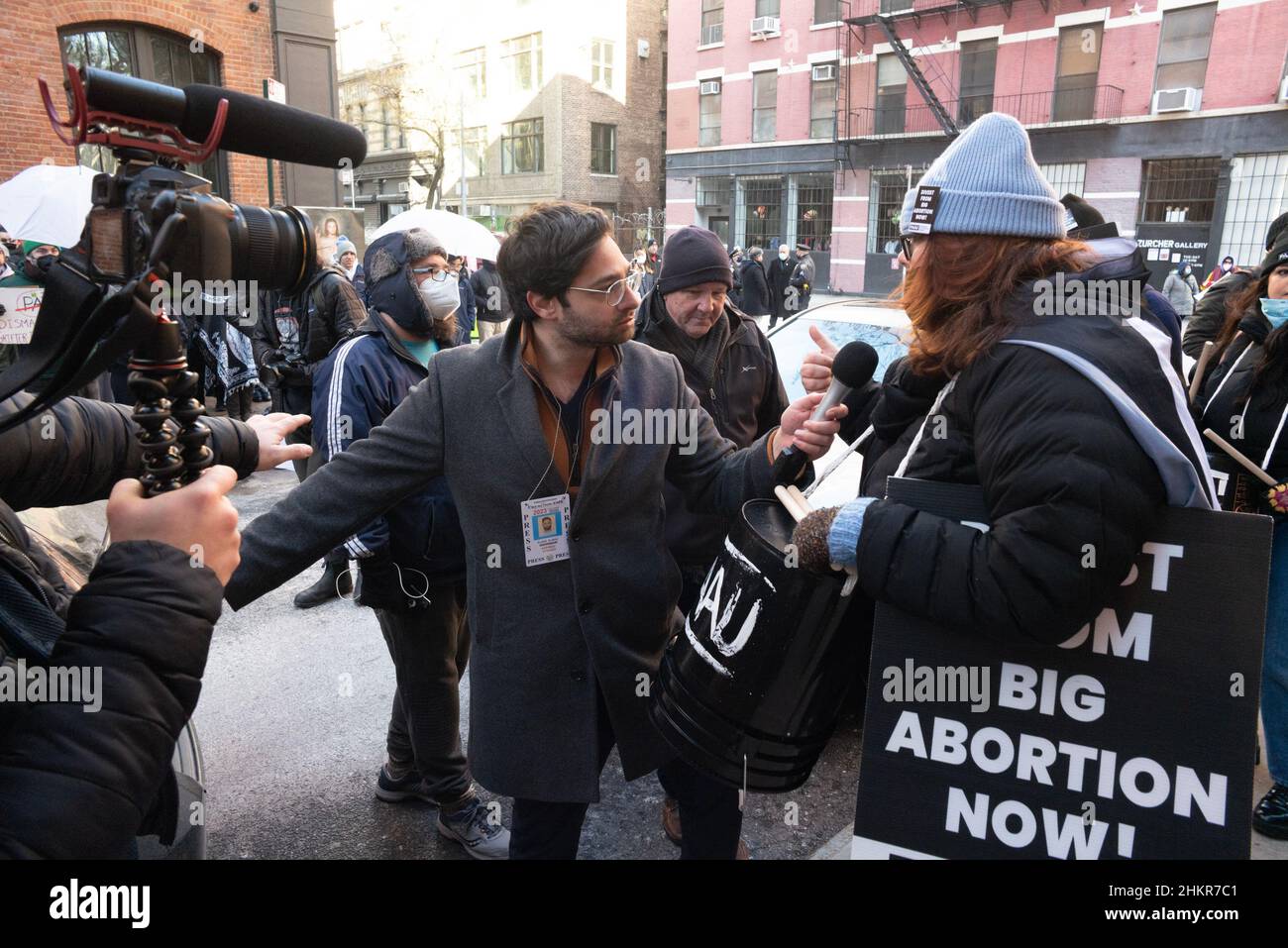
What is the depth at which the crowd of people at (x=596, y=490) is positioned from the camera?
50.0 inches

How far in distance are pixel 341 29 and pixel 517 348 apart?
49.6 meters

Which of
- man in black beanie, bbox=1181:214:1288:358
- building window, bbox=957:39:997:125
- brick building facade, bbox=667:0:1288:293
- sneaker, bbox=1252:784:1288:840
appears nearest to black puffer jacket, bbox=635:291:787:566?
sneaker, bbox=1252:784:1288:840

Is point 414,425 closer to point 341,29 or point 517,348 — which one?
point 517,348

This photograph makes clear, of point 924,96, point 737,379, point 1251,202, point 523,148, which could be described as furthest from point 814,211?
point 737,379

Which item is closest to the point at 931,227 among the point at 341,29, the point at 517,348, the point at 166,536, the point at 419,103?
the point at 517,348

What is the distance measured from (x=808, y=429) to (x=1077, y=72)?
27.6m

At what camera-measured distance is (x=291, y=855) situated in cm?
313

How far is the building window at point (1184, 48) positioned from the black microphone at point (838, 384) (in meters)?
26.5

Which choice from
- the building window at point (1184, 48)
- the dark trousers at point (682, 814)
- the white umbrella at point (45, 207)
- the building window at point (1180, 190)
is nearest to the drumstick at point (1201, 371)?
the dark trousers at point (682, 814)

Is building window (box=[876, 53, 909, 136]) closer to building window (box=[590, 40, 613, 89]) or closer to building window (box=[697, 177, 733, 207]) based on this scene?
building window (box=[697, 177, 733, 207])

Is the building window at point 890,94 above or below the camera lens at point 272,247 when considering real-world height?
above

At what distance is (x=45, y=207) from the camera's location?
7027mm

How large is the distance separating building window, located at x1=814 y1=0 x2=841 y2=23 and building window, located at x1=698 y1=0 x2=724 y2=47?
4080mm

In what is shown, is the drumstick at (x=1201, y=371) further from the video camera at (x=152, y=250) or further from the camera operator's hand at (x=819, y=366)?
the video camera at (x=152, y=250)
